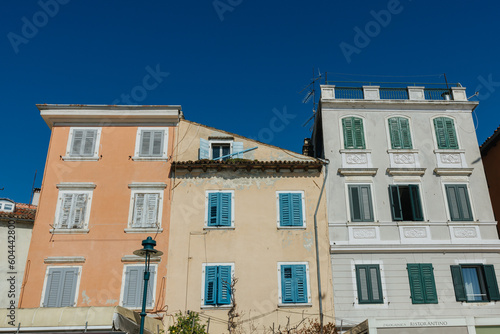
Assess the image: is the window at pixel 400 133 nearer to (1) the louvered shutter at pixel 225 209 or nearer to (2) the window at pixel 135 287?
(1) the louvered shutter at pixel 225 209

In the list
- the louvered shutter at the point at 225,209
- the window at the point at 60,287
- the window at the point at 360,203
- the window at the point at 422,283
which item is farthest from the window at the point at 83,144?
the window at the point at 422,283

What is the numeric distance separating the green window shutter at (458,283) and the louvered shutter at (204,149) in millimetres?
11173

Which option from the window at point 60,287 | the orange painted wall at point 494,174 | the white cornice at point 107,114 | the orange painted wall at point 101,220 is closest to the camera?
the window at point 60,287

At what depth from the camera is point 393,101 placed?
68.4 ft

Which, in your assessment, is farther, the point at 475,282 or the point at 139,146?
the point at 139,146

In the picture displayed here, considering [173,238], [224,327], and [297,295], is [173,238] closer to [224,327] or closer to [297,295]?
[224,327]

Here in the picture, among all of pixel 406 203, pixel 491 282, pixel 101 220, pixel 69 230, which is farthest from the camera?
pixel 406 203

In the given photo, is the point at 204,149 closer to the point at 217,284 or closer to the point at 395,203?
the point at 217,284

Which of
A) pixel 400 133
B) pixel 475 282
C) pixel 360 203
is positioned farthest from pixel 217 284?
pixel 400 133

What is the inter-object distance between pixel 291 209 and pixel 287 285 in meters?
3.18

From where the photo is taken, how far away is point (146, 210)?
19.1m

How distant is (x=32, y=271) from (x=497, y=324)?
17.7 m

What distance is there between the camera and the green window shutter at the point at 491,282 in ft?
57.2

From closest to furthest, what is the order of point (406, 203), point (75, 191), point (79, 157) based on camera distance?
point (406, 203), point (75, 191), point (79, 157)
